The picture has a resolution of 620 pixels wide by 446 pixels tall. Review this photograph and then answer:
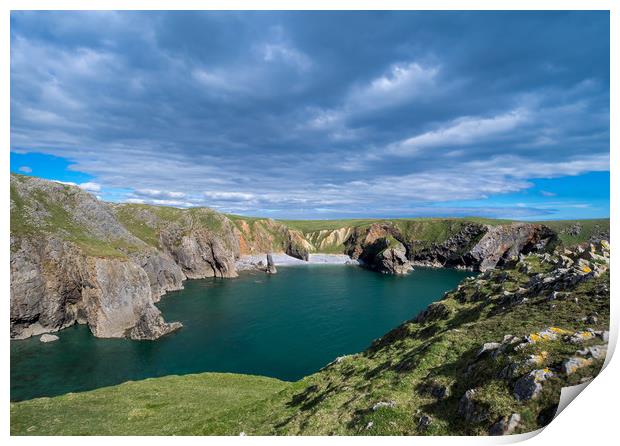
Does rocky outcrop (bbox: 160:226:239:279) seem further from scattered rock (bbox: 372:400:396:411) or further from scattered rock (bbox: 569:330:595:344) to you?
scattered rock (bbox: 569:330:595:344)

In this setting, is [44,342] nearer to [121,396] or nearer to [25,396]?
[25,396]

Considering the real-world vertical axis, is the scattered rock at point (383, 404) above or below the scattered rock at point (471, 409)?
below

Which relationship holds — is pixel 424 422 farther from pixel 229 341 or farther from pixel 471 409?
pixel 229 341

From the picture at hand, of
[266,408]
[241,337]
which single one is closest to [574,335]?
[266,408]

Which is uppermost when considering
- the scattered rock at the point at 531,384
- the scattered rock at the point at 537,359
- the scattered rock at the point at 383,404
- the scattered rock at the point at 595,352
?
the scattered rock at the point at 595,352

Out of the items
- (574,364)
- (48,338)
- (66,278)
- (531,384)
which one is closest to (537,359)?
(574,364)

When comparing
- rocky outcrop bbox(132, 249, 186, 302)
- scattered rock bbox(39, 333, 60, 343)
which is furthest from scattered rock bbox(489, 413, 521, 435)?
rocky outcrop bbox(132, 249, 186, 302)

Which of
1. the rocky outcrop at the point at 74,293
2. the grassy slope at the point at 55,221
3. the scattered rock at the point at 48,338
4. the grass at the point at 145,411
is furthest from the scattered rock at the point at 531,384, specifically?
the grassy slope at the point at 55,221

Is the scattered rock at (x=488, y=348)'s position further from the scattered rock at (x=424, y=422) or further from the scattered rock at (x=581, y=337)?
the scattered rock at (x=424, y=422)
